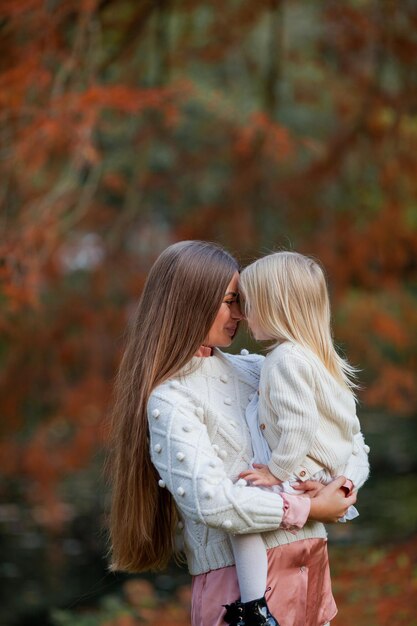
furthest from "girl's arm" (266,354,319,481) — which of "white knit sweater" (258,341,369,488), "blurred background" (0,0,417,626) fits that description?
"blurred background" (0,0,417,626)

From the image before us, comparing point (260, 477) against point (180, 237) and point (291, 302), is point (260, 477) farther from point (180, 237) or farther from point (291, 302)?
point (180, 237)

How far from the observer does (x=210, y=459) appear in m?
2.02

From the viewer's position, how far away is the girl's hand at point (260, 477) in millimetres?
2054

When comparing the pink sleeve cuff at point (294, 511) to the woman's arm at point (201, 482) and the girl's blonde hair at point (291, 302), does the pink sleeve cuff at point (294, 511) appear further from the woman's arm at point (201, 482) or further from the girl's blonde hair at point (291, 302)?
the girl's blonde hair at point (291, 302)

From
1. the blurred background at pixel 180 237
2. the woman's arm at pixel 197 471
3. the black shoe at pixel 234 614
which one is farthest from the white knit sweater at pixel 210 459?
the blurred background at pixel 180 237

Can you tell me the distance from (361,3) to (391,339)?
8.36 ft

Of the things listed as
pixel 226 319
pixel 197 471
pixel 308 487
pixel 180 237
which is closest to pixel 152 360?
pixel 226 319

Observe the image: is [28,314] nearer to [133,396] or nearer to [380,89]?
[380,89]

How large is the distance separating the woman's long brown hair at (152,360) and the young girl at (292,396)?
0.31ft

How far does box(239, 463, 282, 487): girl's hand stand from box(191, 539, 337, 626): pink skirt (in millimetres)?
142

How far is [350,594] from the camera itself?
5.72 meters

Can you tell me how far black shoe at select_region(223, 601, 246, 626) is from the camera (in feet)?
6.62

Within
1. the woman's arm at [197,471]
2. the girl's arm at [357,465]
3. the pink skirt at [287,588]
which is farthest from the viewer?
the girl's arm at [357,465]

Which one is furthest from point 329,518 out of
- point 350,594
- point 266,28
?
point 266,28
